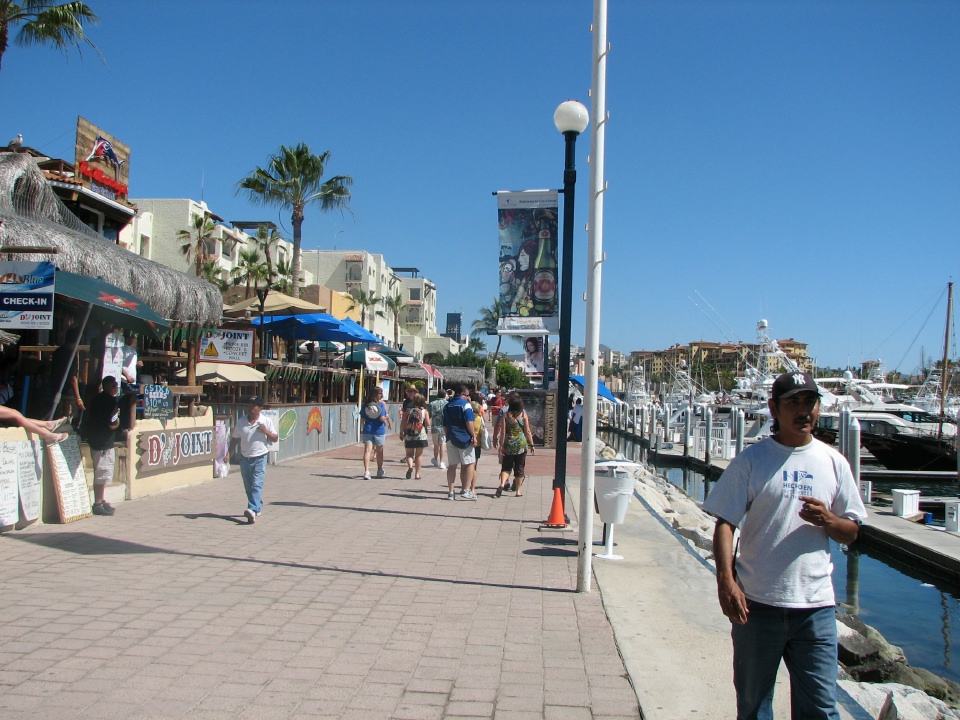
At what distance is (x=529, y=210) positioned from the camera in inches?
371

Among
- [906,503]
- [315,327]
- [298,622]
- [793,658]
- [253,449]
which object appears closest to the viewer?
[793,658]

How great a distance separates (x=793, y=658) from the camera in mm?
3344

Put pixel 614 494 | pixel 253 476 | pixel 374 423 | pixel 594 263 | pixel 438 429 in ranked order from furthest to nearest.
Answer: pixel 438 429, pixel 374 423, pixel 253 476, pixel 614 494, pixel 594 263

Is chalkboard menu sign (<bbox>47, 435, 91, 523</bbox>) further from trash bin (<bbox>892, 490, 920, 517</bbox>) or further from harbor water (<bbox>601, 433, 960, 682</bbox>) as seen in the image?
trash bin (<bbox>892, 490, 920, 517</bbox>)

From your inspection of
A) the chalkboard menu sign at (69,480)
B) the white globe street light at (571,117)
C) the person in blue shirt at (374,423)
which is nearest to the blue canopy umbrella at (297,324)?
the person in blue shirt at (374,423)

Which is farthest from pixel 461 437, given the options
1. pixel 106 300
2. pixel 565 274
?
pixel 106 300

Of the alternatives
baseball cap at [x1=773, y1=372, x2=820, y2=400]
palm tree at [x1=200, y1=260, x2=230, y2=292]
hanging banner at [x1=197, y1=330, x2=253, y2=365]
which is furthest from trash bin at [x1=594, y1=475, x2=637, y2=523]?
palm tree at [x1=200, y1=260, x2=230, y2=292]

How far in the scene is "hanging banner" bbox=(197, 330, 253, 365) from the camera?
15273 mm

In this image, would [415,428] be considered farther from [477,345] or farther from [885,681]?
[477,345]

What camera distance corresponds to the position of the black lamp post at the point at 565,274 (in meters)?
9.14

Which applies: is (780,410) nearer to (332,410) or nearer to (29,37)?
(29,37)

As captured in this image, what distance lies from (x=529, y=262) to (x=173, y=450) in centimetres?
640

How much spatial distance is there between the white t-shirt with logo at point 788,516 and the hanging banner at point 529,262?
6.10 metres

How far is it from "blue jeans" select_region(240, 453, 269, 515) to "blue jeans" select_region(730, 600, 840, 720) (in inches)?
287
